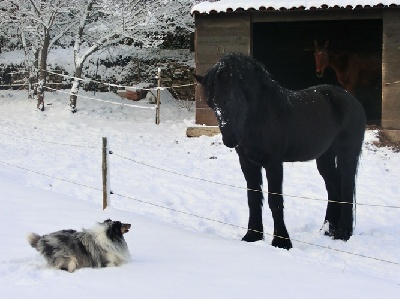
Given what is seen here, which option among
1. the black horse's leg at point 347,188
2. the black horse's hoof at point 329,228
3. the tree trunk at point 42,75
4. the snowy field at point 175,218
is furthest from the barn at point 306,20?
the black horse's hoof at point 329,228

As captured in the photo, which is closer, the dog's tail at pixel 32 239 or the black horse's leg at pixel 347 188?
the dog's tail at pixel 32 239

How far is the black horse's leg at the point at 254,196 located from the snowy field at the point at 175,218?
167 millimetres

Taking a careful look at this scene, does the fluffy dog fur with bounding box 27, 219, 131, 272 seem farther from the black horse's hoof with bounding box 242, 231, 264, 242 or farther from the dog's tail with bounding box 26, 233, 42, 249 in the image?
the black horse's hoof with bounding box 242, 231, 264, 242

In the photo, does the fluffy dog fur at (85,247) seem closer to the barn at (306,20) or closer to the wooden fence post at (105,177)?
the wooden fence post at (105,177)

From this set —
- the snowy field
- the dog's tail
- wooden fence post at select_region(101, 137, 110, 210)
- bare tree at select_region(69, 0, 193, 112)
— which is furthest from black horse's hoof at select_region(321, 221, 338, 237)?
bare tree at select_region(69, 0, 193, 112)

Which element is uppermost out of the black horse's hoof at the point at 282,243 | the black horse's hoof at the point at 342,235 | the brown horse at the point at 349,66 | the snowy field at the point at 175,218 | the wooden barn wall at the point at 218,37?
the wooden barn wall at the point at 218,37

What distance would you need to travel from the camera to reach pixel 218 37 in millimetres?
13852

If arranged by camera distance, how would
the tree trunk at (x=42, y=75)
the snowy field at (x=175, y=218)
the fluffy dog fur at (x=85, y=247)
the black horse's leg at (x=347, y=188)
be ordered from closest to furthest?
the snowy field at (x=175, y=218), the fluffy dog fur at (x=85, y=247), the black horse's leg at (x=347, y=188), the tree trunk at (x=42, y=75)

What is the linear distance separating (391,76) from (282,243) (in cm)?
788

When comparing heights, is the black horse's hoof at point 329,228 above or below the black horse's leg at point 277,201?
below

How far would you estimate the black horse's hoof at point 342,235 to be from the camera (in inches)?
278

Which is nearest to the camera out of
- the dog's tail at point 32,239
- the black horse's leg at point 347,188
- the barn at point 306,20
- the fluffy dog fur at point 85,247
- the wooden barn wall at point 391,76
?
the fluffy dog fur at point 85,247

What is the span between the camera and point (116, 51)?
21.7 meters

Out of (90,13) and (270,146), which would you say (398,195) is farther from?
(90,13)
